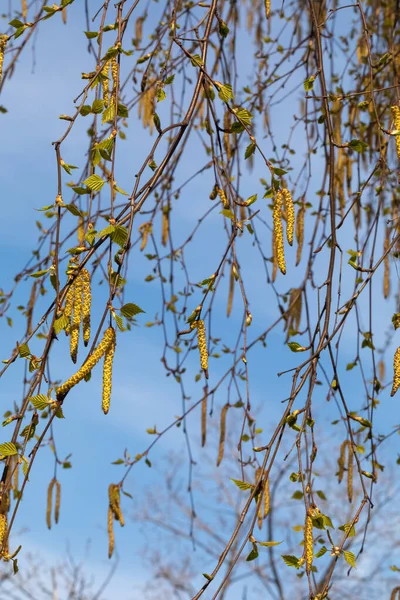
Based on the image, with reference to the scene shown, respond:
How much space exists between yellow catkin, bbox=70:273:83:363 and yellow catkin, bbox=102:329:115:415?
0.05 metres

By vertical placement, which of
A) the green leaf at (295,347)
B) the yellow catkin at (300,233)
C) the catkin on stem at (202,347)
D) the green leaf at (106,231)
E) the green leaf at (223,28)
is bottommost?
the green leaf at (106,231)

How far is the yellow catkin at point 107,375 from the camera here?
1094 mm

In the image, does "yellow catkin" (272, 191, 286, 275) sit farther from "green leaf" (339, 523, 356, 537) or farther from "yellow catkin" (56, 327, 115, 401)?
"green leaf" (339, 523, 356, 537)

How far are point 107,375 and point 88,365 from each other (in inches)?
1.7

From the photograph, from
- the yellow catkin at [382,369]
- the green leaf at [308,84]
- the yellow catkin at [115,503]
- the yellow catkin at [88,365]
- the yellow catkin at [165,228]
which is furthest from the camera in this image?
the yellow catkin at [382,369]

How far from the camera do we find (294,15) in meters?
3.16

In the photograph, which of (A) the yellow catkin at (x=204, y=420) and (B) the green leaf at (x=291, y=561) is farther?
(A) the yellow catkin at (x=204, y=420)

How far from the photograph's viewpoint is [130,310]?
1.21 m

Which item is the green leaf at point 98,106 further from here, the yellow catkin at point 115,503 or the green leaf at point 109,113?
the yellow catkin at point 115,503

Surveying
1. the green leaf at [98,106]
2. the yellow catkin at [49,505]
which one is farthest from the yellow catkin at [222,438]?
the green leaf at [98,106]

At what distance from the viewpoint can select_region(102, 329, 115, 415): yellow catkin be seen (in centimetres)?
Answer: 109

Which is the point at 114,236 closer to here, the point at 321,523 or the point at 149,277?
the point at 321,523

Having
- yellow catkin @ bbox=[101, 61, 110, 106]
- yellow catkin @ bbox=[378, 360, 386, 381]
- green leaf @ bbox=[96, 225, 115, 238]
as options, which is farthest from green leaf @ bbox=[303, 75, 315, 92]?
yellow catkin @ bbox=[378, 360, 386, 381]

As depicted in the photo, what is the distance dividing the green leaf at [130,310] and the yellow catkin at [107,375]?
0.05 metres
